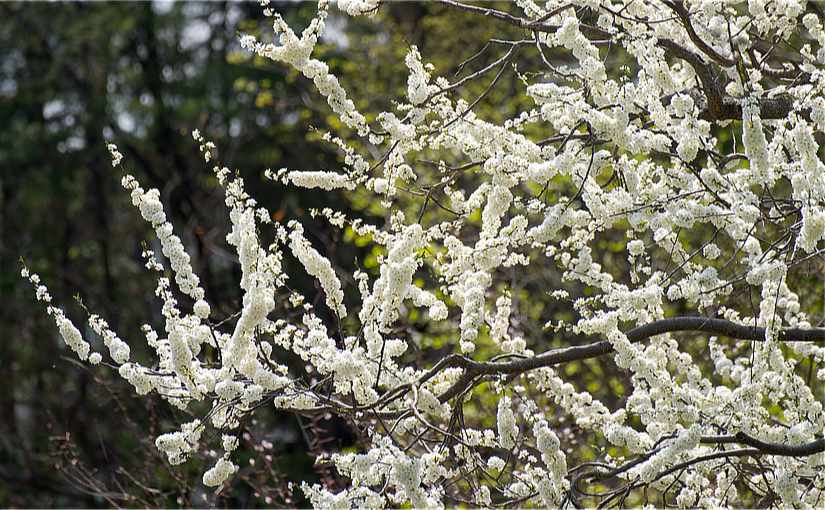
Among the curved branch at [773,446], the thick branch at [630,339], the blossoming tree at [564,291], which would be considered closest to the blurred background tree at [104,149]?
the blossoming tree at [564,291]

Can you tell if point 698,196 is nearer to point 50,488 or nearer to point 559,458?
point 559,458

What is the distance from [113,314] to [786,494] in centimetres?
947

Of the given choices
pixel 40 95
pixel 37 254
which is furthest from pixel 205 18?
pixel 37 254

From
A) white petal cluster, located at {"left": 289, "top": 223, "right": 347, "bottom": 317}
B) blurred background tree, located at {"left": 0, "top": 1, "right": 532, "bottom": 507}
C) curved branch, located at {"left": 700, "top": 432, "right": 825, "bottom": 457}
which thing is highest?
blurred background tree, located at {"left": 0, "top": 1, "right": 532, "bottom": 507}

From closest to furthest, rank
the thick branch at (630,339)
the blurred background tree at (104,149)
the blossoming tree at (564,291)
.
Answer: the blossoming tree at (564,291) < the thick branch at (630,339) < the blurred background tree at (104,149)

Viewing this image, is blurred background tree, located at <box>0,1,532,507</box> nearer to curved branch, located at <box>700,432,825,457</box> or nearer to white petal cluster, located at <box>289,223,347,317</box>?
white petal cluster, located at <box>289,223,347,317</box>

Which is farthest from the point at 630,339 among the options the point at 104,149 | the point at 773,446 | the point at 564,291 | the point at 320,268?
the point at 104,149

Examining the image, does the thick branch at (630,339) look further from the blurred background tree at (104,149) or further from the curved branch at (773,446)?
the blurred background tree at (104,149)

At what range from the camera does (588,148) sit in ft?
13.9

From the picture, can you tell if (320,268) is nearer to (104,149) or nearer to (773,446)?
→ (773,446)

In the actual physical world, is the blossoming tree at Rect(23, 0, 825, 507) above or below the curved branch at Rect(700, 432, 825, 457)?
above

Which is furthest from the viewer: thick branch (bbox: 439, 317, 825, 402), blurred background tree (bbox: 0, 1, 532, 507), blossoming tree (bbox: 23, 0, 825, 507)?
blurred background tree (bbox: 0, 1, 532, 507)

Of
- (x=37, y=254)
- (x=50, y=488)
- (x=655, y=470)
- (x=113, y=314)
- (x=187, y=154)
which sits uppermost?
(x=187, y=154)

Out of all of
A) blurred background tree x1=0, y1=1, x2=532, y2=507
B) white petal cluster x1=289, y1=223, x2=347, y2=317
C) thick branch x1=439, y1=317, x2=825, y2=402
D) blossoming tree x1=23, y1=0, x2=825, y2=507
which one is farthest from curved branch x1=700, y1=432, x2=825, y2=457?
blurred background tree x1=0, y1=1, x2=532, y2=507
